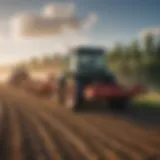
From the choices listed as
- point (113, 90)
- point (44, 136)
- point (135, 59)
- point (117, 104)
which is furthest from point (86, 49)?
point (117, 104)

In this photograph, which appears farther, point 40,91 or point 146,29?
point 40,91

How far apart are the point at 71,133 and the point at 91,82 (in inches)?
41.6

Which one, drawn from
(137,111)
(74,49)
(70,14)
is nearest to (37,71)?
(74,49)

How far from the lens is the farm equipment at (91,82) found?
382 cm

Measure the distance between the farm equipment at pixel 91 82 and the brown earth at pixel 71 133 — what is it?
21 centimetres

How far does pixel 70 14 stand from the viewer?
10.4 ft

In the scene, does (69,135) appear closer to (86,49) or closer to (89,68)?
(86,49)

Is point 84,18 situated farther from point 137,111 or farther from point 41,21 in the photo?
point 137,111

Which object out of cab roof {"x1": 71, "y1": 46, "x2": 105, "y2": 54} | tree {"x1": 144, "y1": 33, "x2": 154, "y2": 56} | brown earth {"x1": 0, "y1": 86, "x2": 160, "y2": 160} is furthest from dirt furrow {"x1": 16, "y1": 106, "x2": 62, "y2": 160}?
tree {"x1": 144, "y1": 33, "x2": 154, "y2": 56}

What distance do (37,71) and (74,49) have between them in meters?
0.44

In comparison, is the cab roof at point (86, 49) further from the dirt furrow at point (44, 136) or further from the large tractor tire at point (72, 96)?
the dirt furrow at point (44, 136)

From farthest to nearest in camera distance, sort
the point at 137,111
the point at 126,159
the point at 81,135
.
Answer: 1. the point at 137,111
2. the point at 81,135
3. the point at 126,159

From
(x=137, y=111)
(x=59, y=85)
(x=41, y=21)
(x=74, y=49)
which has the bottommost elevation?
(x=137, y=111)

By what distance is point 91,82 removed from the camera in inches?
160
